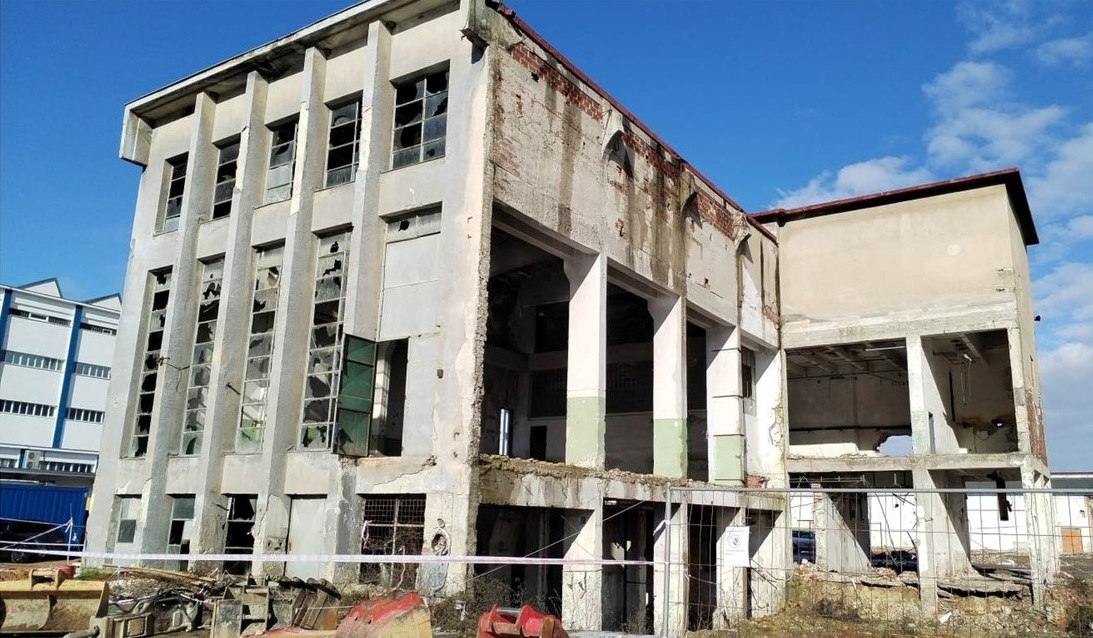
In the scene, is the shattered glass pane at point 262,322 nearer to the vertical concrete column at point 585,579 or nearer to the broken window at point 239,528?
the broken window at point 239,528

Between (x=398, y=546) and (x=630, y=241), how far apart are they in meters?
8.90

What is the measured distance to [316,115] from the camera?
726 inches

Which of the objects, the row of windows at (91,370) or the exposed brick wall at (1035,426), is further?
the row of windows at (91,370)

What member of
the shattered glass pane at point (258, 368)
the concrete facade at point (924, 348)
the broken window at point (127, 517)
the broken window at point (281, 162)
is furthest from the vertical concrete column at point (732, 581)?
the broken window at point (127, 517)

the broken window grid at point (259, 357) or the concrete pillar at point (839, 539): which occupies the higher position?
the broken window grid at point (259, 357)

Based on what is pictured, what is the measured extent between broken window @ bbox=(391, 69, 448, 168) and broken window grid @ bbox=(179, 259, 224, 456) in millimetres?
6053

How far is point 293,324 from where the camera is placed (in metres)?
17.4

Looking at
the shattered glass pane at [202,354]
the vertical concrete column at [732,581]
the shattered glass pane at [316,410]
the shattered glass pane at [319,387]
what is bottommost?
the vertical concrete column at [732,581]

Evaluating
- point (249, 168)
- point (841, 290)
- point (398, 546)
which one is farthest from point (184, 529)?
point (841, 290)

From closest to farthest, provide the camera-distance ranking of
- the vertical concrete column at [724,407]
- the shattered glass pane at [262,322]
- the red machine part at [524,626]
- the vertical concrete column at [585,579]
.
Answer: the red machine part at [524,626] < the vertical concrete column at [585,579] < the shattered glass pane at [262,322] < the vertical concrete column at [724,407]

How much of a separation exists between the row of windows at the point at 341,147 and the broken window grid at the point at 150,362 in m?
1.59

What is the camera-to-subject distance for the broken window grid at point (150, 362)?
20.1 metres

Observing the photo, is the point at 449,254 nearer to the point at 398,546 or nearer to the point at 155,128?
the point at 398,546

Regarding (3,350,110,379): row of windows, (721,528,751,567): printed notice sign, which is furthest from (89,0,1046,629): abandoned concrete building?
(3,350,110,379): row of windows
